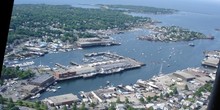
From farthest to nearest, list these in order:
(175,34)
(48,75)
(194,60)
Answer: (175,34), (194,60), (48,75)

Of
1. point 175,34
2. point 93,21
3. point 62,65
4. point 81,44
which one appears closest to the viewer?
point 62,65

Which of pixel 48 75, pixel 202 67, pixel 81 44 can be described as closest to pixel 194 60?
pixel 202 67

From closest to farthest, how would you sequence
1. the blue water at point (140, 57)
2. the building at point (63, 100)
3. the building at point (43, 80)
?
1. the building at point (63, 100)
2. the building at point (43, 80)
3. the blue water at point (140, 57)

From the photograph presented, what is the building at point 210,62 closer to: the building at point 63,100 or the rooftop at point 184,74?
the rooftop at point 184,74

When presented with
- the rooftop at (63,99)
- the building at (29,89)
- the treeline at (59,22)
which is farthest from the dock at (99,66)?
the treeline at (59,22)

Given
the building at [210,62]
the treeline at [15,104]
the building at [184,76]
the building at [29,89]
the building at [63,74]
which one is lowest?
the building at [29,89]

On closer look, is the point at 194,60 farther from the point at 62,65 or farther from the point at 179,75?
the point at 62,65

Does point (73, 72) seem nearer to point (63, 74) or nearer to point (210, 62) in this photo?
point (63, 74)
